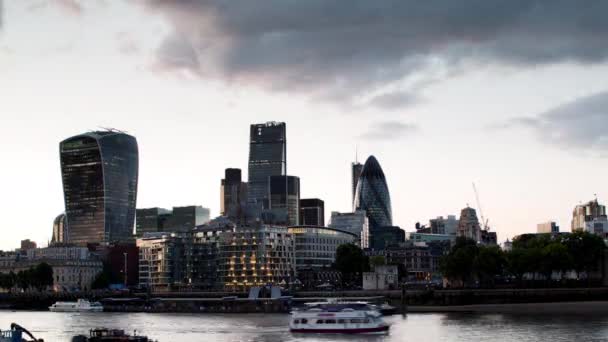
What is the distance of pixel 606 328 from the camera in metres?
122

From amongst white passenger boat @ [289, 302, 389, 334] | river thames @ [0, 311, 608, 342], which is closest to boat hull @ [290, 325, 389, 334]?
white passenger boat @ [289, 302, 389, 334]

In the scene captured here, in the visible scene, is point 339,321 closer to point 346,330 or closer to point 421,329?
point 346,330

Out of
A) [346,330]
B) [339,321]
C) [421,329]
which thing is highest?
[339,321]

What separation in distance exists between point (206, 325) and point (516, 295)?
241 ft

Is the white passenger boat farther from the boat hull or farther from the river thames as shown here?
the river thames

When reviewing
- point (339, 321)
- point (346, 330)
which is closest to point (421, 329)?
point (346, 330)

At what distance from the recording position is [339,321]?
454 feet

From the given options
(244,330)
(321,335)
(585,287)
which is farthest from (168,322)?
(585,287)

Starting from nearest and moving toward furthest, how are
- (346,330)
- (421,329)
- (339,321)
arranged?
(421,329) < (346,330) < (339,321)

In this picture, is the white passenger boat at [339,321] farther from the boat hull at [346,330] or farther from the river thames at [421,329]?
the river thames at [421,329]

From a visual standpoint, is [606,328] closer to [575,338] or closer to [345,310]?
[575,338]

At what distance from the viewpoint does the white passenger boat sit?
447ft

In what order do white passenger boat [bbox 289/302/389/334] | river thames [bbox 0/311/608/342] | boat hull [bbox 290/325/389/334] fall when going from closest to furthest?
river thames [bbox 0/311/608/342], boat hull [bbox 290/325/389/334], white passenger boat [bbox 289/302/389/334]

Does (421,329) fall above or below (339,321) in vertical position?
below
